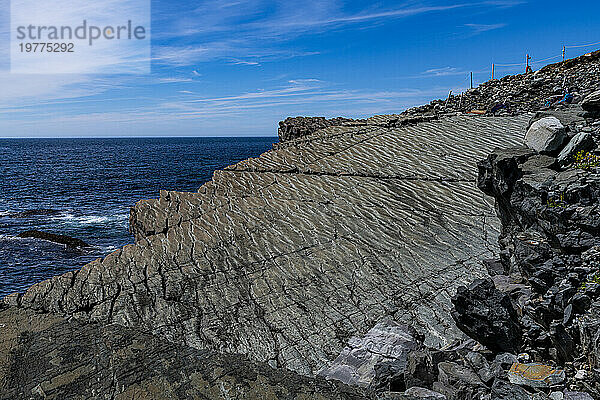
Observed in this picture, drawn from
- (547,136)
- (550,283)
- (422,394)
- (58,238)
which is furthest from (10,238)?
(550,283)

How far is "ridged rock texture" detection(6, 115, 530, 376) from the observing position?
33.6ft

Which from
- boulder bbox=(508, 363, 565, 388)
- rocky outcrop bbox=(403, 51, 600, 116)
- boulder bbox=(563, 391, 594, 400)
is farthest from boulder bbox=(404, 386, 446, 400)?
rocky outcrop bbox=(403, 51, 600, 116)

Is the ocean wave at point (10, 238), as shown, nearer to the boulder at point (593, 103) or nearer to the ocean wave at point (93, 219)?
the ocean wave at point (93, 219)

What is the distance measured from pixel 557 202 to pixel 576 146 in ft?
5.67

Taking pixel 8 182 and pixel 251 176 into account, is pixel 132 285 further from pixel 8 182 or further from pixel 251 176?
pixel 8 182

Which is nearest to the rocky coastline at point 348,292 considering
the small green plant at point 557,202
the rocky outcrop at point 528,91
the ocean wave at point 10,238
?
the small green plant at point 557,202

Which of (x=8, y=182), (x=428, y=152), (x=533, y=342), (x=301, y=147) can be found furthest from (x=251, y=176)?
(x=8, y=182)

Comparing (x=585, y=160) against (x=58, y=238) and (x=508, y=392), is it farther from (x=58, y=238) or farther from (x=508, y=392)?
(x=58, y=238)

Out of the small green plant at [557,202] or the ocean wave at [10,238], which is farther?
the ocean wave at [10,238]

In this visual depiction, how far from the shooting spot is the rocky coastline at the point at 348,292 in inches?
283

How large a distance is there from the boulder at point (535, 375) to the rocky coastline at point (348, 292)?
2 cm

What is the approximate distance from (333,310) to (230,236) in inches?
161

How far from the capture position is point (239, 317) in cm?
1050

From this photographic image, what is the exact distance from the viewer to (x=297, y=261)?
12453 millimetres
